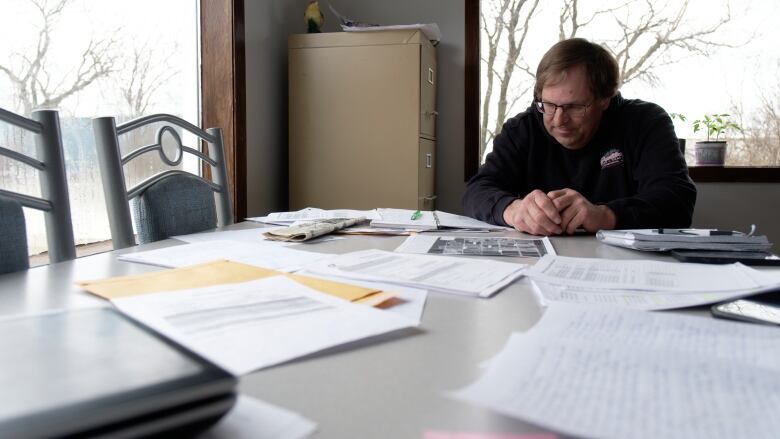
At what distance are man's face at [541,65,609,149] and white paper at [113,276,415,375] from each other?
4.03ft

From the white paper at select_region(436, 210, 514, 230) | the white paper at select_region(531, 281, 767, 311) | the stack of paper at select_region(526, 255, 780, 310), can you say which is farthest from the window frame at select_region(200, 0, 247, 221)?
the white paper at select_region(531, 281, 767, 311)

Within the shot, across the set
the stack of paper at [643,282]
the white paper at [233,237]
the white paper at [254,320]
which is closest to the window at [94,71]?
the white paper at [233,237]

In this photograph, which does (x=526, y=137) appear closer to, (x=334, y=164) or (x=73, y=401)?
(x=334, y=164)

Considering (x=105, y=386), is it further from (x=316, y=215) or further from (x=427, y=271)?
(x=316, y=215)

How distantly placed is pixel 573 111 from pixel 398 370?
139 centimetres

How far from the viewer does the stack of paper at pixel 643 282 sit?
72 cm

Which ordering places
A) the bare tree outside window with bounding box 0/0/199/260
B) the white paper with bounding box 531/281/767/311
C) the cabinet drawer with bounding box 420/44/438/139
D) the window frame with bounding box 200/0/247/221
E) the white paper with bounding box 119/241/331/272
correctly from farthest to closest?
the cabinet drawer with bounding box 420/44/438/139 → the window frame with bounding box 200/0/247/221 → the bare tree outside window with bounding box 0/0/199/260 → the white paper with bounding box 119/241/331/272 → the white paper with bounding box 531/281/767/311

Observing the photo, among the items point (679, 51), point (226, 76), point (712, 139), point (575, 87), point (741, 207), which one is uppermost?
point (679, 51)

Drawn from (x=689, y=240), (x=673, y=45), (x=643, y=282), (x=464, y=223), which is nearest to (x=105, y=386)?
(x=643, y=282)

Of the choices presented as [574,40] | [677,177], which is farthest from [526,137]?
[677,177]

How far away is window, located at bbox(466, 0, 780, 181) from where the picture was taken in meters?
2.89

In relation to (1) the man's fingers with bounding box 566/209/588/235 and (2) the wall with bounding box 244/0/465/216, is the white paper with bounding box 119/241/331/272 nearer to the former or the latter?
(1) the man's fingers with bounding box 566/209/588/235

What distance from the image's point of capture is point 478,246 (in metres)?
1.17

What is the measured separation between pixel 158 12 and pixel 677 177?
186cm
